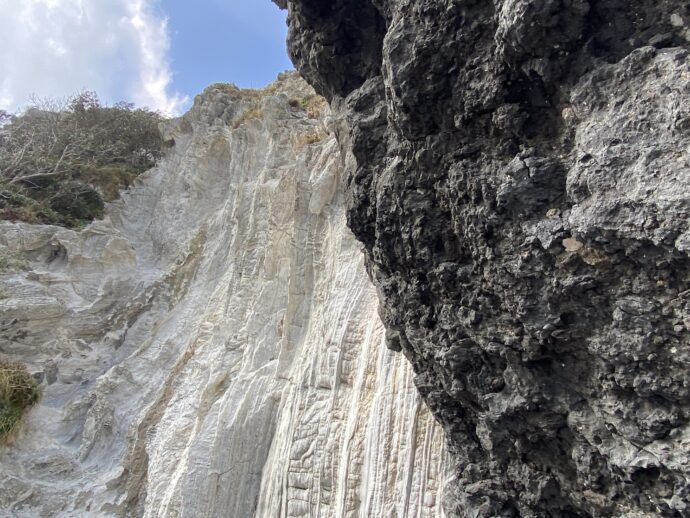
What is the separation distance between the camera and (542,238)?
273cm

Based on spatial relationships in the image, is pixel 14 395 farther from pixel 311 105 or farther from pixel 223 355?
pixel 311 105

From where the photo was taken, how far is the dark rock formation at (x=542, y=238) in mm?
2311

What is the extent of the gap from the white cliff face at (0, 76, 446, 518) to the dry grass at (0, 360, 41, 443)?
0.84ft

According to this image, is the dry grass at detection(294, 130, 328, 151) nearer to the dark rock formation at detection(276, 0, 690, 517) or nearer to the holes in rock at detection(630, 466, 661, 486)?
the dark rock formation at detection(276, 0, 690, 517)

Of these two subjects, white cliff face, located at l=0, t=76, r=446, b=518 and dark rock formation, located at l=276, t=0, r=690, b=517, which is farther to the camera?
white cliff face, located at l=0, t=76, r=446, b=518

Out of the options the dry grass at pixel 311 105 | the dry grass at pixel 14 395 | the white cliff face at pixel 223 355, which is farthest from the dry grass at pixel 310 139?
the dry grass at pixel 14 395

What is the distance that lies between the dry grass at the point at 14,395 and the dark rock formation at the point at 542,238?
745 centimetres

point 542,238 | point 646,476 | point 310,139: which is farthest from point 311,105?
point 646,476

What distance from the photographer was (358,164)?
4258 mm

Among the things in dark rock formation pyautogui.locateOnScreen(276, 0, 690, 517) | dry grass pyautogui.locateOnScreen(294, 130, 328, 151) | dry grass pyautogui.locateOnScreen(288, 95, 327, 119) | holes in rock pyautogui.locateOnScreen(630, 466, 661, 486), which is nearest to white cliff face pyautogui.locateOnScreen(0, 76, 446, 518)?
dry grass pyautogui.locateOnScreen(294, 130, 328, 151)

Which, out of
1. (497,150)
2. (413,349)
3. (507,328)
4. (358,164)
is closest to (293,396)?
(413,349)

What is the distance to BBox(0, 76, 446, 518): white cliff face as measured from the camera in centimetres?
528

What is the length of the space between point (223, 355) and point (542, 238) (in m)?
5.99

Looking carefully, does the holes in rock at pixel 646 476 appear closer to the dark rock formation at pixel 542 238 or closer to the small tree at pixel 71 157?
the dark rock formation at pixel 542 238
